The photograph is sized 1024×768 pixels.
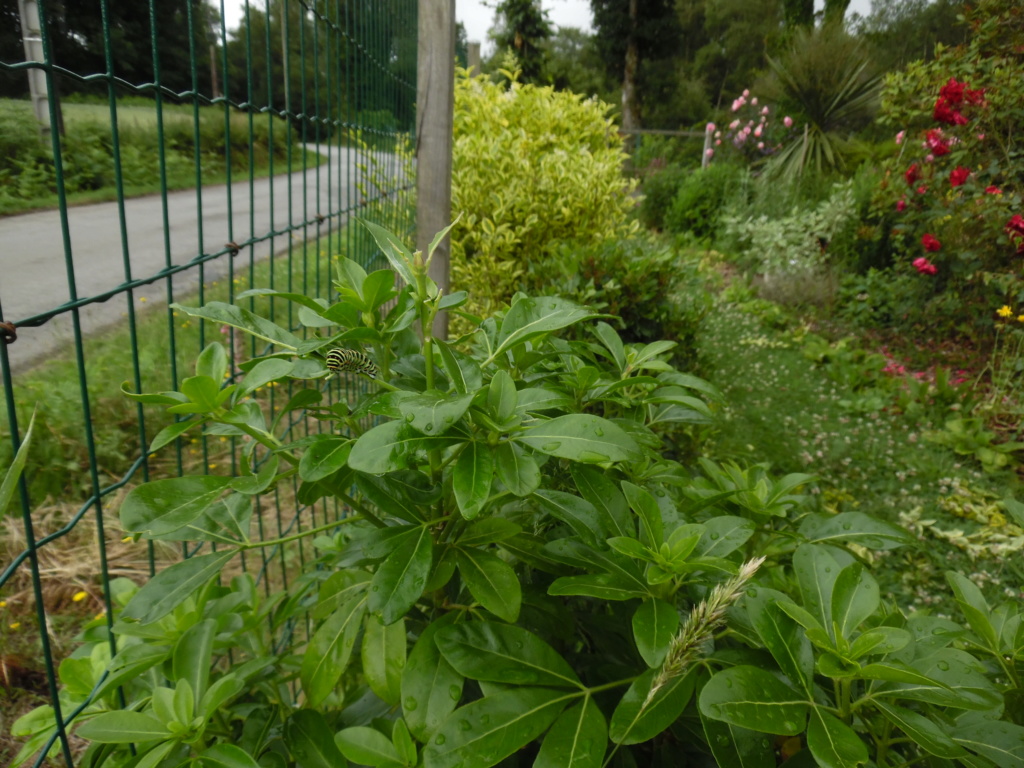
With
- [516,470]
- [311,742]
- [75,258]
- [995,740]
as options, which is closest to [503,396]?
[516,470]

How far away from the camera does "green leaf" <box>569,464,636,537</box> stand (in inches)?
31.2

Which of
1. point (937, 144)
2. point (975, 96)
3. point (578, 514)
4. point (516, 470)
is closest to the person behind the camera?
point (516, 470)

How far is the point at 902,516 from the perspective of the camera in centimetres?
331

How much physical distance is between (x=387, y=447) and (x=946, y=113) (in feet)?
20.1

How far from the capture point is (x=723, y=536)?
79 cm

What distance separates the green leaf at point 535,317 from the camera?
80 cm

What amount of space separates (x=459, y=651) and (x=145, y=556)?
2448 mm

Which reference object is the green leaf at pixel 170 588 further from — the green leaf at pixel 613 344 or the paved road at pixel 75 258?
the green leaf at pixel 613 344

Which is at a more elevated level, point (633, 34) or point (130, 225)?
point (633, 34)

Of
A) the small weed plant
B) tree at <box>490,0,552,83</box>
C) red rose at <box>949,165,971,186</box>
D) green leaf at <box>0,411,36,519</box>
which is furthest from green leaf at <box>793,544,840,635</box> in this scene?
tree at <box>490,0,552,83</box>

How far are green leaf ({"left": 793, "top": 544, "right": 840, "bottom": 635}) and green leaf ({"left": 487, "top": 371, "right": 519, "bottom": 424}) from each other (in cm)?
42

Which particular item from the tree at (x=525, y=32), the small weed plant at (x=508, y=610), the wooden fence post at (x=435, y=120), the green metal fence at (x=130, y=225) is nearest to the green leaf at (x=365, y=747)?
the small weed plant at (x=508, y=610)

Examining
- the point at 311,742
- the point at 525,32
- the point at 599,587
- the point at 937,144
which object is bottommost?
the point at 311,742

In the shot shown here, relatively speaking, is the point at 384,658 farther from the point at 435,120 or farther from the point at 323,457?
the point at 435,120
